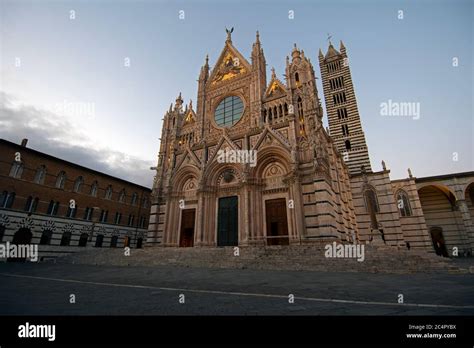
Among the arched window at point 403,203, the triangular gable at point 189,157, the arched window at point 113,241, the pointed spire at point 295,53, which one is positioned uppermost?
the pointed spire at point 295,53

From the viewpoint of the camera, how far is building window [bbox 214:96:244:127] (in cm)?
2445

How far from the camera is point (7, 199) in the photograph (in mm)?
20359

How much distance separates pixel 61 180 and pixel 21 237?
254 inches

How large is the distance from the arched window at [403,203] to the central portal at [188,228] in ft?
83.1

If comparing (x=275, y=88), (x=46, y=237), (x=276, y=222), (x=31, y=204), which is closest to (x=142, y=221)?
(x=46, y=237)

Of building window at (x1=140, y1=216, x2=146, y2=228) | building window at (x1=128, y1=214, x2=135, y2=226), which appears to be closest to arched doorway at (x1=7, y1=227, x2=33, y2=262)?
building window at (x1=128, y1=214, x2=135, y2=226)

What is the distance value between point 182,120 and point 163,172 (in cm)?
729

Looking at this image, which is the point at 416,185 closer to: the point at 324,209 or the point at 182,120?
the point at 324,209

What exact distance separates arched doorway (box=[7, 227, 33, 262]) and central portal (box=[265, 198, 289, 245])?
2278 cm

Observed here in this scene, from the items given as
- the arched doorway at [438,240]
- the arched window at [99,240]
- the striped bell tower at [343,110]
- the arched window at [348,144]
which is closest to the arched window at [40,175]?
the arched window at [99,240]

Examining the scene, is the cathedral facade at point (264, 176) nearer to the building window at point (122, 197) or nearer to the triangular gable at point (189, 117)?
the triangular gable at point (189, 117)

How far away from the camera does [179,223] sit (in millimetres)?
22312

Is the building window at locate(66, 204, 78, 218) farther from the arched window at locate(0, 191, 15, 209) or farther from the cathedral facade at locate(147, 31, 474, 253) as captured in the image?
the cathedral facade at locate(147, 31, 474, 253)

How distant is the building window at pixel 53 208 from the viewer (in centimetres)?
2308
